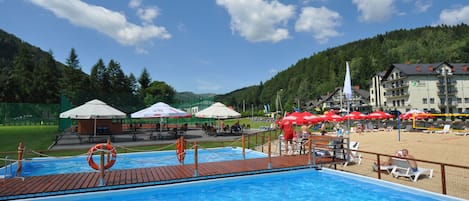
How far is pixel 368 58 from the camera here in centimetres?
9981

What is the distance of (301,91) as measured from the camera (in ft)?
393

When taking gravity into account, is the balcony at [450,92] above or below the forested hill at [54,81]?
below

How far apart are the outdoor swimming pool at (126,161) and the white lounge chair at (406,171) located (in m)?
5.59

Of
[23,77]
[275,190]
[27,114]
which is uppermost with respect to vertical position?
[23,77]

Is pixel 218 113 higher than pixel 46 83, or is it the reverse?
pixel 46 83

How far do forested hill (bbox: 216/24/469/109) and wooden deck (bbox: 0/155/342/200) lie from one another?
8629cm

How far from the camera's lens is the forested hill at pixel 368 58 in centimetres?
8194

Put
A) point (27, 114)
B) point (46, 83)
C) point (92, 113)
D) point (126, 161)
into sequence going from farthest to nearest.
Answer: point (46, 83) → point (27, 114) → point (92, 113) → point (126, 161)

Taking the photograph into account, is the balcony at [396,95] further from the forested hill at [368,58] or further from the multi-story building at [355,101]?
the forested hill at [368,58]

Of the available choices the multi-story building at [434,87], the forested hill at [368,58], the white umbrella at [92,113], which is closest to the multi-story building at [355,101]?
the forested hill at [368,58]

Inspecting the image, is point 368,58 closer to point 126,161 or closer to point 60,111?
point 60,111

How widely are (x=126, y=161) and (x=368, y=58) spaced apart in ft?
335

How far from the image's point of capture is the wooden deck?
23.7 feet

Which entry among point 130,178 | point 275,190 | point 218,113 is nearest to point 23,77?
point 218,113
